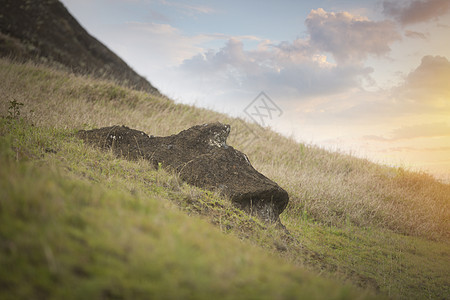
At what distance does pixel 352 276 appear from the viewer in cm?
416

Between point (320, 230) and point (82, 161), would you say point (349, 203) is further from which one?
point (82, 161)

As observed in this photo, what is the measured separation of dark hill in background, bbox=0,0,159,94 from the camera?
1847 centimetres

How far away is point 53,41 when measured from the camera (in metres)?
22.5

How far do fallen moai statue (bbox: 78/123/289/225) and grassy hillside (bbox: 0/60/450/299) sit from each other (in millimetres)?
437

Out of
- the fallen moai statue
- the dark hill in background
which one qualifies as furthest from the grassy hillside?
the dark hill in background

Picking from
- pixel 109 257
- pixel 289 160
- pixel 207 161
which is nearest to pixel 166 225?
pixel 109 257

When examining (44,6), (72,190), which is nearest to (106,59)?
(44,6)

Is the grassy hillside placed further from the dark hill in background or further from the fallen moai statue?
the dark hill in background

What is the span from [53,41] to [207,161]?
2352 centimetres

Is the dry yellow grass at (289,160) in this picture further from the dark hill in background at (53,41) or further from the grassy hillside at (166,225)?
the dark hill in background at (53,41)

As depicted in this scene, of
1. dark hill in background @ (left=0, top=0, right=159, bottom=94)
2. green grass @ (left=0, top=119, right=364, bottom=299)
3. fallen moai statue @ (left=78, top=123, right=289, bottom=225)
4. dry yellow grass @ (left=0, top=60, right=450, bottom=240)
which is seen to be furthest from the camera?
dark hill in background @ (left=0, top=0, right=159, bottom=94)

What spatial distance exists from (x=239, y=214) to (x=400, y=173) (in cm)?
→ 1143

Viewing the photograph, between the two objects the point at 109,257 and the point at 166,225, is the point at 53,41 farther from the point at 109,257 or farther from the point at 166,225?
the point at 109,257

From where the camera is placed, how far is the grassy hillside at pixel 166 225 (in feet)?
4.31
